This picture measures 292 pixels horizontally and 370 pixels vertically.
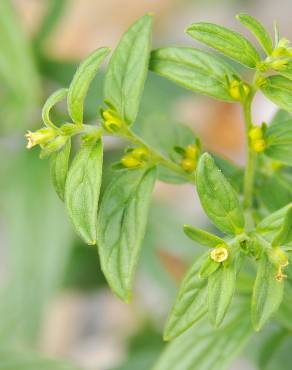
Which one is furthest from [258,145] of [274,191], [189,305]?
[189,305]

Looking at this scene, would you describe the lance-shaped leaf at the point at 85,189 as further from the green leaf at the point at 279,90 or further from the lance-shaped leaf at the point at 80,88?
the green leaf at the point at 279,90

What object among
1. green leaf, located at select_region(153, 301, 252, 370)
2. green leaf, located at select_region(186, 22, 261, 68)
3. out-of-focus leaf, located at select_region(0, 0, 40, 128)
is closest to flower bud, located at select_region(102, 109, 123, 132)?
green leaf, located at select_region(186, 22, 261, 68)

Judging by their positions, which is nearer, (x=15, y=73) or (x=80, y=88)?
(x=80, y=88)

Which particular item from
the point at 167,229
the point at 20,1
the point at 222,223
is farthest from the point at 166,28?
the point at 222,223

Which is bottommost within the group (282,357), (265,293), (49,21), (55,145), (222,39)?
(282,357)

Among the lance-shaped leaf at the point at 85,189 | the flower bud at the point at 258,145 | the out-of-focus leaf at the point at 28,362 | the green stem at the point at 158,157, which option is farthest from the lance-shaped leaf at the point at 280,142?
the out-of-focus leaf at the point at 28,362

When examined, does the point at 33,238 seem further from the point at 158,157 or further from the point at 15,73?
the point at 158,157

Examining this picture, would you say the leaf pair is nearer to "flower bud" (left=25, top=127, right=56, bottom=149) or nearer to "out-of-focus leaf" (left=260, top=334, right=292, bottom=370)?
"flower bud" (left=25, top=127, right=56, bottom=149)
